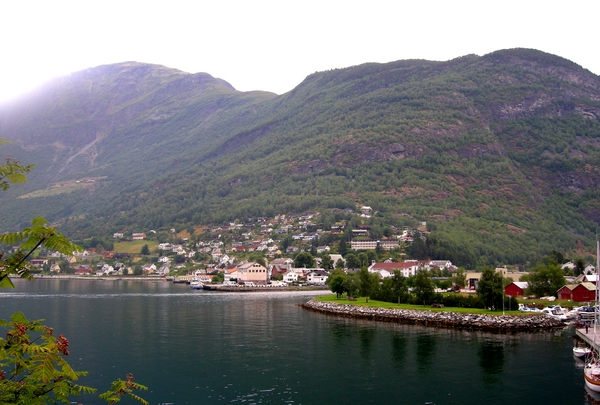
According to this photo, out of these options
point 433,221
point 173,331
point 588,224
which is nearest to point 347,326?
point 173,331

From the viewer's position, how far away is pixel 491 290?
60875 millimetres

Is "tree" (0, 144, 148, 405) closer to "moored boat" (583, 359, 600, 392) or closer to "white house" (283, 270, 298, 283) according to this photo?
"moored boat" (583, 359, 600, 392)

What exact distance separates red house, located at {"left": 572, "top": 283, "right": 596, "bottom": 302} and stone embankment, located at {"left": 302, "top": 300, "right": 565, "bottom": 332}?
1566cm

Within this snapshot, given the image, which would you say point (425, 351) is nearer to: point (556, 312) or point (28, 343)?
point (556, 312)

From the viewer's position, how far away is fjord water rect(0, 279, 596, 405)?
3178cm

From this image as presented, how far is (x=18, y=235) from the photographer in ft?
26.8

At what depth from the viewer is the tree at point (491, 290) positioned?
60.9 meters

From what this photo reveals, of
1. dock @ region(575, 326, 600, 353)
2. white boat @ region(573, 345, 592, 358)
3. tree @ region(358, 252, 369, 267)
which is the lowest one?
white boat @ region(573, 345, 592, 358)

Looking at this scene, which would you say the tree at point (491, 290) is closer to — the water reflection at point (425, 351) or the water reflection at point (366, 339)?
the water reflection at point (425, 351)

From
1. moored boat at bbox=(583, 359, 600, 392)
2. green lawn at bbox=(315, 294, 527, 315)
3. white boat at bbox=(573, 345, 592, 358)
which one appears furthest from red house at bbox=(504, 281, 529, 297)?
moored boat at bbox=(583, 359, 600, 392)

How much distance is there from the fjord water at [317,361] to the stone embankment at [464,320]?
248 centimetres

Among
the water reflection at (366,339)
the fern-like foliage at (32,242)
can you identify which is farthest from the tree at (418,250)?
the fern-like foliage at (32,242)

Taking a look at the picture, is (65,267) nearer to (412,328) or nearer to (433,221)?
(433,221)

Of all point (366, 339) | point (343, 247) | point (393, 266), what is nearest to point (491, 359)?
point (366, 339)
